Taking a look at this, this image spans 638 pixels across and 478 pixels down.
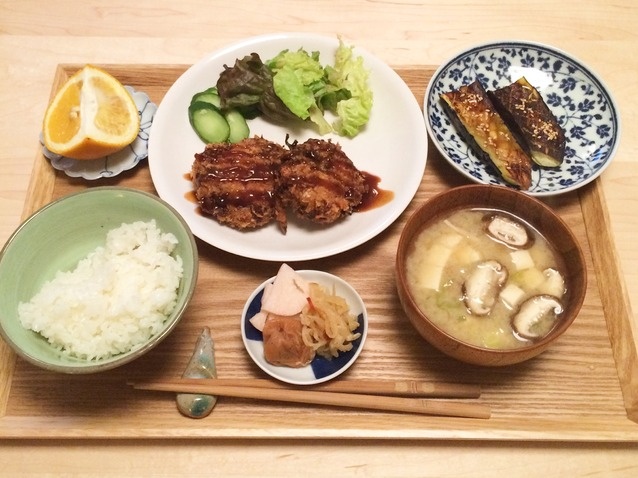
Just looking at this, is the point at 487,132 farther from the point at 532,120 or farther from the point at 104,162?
the point at 104,162

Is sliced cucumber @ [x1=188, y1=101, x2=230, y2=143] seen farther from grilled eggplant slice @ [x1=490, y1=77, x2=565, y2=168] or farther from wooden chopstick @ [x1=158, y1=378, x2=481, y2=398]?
grilled eggplant slice @ [x1=490, y1=77, x2=565, y2=168]

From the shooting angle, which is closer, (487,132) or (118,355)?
(118,355)

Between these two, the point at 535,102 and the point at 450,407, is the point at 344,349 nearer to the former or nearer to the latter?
the point at 450,407

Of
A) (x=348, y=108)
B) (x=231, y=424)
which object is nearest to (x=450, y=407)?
(x=231, y=424)

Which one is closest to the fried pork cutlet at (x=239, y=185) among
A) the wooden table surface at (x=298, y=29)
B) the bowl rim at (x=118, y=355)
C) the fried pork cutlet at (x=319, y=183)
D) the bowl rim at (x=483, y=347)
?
the fried pork cutlet at (x=319, y=183)

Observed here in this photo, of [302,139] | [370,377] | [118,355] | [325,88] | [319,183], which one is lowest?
[370,377]

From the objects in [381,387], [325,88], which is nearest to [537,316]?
[381,387]
